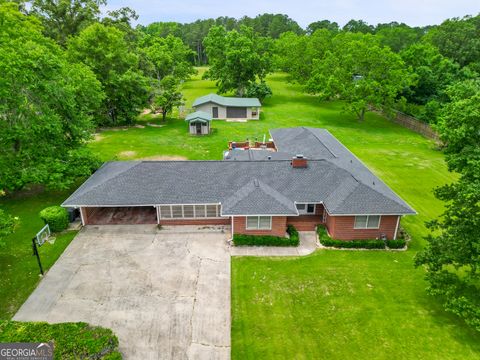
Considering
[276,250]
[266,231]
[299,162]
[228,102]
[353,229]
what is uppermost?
[228,102]

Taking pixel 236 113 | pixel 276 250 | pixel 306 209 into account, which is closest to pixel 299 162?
pixel 306 209

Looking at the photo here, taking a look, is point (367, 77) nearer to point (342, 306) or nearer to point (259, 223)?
point (259, 223)

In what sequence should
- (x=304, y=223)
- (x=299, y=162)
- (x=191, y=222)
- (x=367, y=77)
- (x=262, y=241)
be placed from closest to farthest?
(x=262, y=241)
(x=304, y=223)
(x=191, y=222)
(x=299, y=162)
(x=367, y=77)

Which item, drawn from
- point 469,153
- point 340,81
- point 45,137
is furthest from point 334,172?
point 340,81

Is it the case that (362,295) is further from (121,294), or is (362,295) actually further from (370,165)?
(370,165)

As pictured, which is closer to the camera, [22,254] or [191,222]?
Result: [22,254]

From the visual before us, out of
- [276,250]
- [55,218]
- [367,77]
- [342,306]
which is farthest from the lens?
[367,77]
